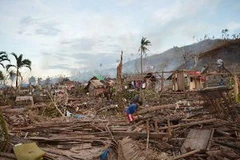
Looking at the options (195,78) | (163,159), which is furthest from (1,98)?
(195,78)

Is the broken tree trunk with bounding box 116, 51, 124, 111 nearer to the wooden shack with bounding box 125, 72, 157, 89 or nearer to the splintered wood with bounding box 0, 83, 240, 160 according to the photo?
the wooden shack with bounding box 125, 72, 157, 89

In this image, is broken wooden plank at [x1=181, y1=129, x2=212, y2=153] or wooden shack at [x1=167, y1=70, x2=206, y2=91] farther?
wooden shack at [x1=167, y1=70, x2=206, y2=91]

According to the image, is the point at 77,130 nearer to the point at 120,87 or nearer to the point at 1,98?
the point at 120,87

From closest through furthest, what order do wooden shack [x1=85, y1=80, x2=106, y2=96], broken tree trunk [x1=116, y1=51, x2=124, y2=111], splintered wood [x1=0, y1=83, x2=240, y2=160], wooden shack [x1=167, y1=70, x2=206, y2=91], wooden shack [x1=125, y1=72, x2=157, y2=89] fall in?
splintered wood [x1=0, y1=83, x2=240, y2=160] < broken tree trunk [x1=116, y1=51, x2=124, y2=111] < wooden shack [x1=125, y1=72, x2=157, y2=89] < wooden shack [x1=167, y1=70, x2=206, y2=91] < wooden shack [x1=85, y1=80, x2=106, y2=96]

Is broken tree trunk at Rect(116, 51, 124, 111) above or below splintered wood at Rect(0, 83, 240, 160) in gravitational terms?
above

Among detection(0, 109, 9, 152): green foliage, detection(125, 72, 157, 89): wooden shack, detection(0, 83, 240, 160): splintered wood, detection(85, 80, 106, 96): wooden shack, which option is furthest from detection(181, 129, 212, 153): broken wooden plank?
detection(85, 80, 106, 96): wooden shack

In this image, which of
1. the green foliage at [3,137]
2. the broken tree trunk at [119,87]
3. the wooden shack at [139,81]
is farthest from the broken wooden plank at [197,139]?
the wooden shack at [139,81]

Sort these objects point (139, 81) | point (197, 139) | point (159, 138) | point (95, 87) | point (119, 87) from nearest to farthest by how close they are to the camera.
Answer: point (197, 139) < point (159, 138) < point (119, 87) < point (139, 81) < point (95, 87)

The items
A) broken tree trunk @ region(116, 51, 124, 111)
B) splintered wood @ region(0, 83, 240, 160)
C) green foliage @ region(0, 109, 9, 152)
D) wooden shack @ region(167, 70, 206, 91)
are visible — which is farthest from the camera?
wooden shack @ region(167, 70, 206, 91)

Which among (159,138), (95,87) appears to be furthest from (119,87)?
(159,138)

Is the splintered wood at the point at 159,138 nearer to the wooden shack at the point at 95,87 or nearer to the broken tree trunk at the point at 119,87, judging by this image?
the broken tree trunk at the point at 119,87

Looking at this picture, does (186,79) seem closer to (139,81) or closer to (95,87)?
(139,81)

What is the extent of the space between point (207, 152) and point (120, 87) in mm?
14523

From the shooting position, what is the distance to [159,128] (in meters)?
9.09
